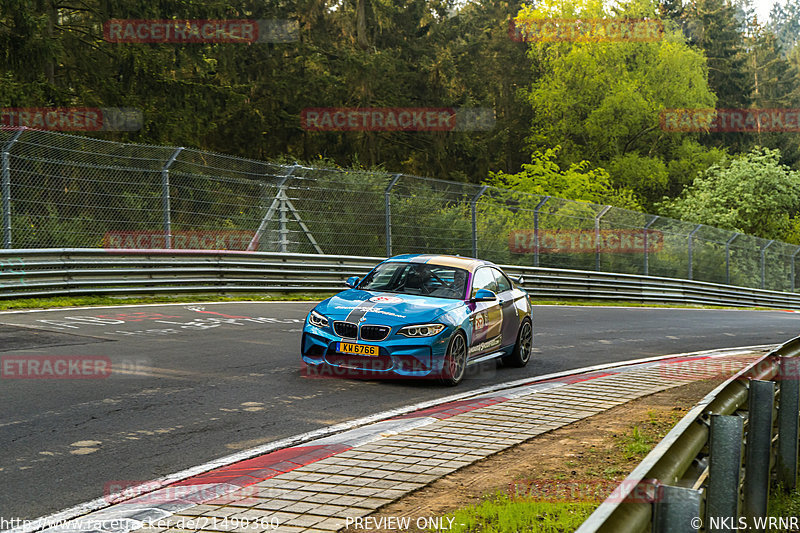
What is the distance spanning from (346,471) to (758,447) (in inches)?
101

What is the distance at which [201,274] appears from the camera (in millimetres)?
18359

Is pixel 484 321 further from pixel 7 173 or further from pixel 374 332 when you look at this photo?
pixel 7 173

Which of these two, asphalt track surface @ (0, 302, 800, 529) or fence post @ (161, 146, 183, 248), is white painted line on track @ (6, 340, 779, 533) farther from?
fence post @ (161, 146, 183, 248)

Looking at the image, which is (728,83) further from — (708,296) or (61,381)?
(61,381)

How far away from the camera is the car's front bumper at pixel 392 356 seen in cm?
927

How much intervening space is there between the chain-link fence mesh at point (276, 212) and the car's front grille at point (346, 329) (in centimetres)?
828

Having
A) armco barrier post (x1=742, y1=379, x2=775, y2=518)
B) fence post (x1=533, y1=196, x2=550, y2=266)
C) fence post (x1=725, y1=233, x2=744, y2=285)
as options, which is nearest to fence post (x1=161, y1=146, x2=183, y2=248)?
fence post (x1=533, y1=196, x2=550, y2=266)

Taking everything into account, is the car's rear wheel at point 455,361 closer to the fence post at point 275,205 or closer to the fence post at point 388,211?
the fence post at point 275,205

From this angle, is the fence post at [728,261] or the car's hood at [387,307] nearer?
the car's hood at [387,307]

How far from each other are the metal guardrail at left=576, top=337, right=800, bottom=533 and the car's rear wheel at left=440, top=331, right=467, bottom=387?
3.80m

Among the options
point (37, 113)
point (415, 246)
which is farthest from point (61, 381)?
point (37, 113)

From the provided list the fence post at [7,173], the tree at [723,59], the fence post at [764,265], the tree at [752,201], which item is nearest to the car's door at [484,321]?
the fence post at [7,173]

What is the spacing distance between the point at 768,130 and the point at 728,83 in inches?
222

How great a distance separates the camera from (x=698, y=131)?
62.4 meters
